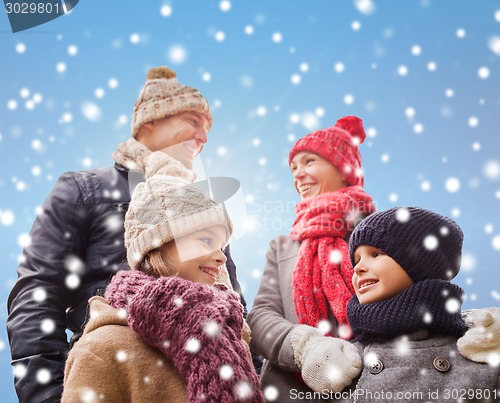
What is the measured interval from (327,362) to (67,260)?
0.75 m

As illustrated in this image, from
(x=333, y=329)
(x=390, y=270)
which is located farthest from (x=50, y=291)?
(x=390, y=270)

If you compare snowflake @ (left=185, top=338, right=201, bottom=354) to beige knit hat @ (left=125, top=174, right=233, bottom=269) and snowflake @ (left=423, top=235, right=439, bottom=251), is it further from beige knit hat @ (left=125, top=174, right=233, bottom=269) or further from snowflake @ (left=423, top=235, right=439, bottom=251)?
snowflake @ (left=423, top=235, right=439, bottom=251)

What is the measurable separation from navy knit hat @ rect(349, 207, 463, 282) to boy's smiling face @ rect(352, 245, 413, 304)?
14 mm

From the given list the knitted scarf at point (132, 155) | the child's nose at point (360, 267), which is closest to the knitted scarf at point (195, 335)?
the child's nose at point (360, 267)

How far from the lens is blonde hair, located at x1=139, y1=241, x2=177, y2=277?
3.60 feet

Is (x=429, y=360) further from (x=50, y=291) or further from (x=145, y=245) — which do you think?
(x=50, y=291)

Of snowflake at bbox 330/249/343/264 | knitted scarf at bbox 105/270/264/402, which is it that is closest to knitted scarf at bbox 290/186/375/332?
snowflake at bbox 330/249/343/264

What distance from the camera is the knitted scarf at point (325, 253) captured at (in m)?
1.29

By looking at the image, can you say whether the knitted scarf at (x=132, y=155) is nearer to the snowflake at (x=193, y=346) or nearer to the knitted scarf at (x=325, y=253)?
the knitted scarf at (x=325, y=253)

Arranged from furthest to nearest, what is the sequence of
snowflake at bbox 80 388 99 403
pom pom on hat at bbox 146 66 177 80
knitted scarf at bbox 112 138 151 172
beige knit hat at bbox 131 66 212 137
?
pom pom on hat at bbox 146 66 177 80 < beige knit hat at bbox 131 66 212 137 < knitted scarf at bbox 112 138 151 172 < snowflake at bbox 80 388 99 403

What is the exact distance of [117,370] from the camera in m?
0.93

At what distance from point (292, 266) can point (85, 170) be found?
0.71 metres

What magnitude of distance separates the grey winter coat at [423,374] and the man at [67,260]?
64 cm
